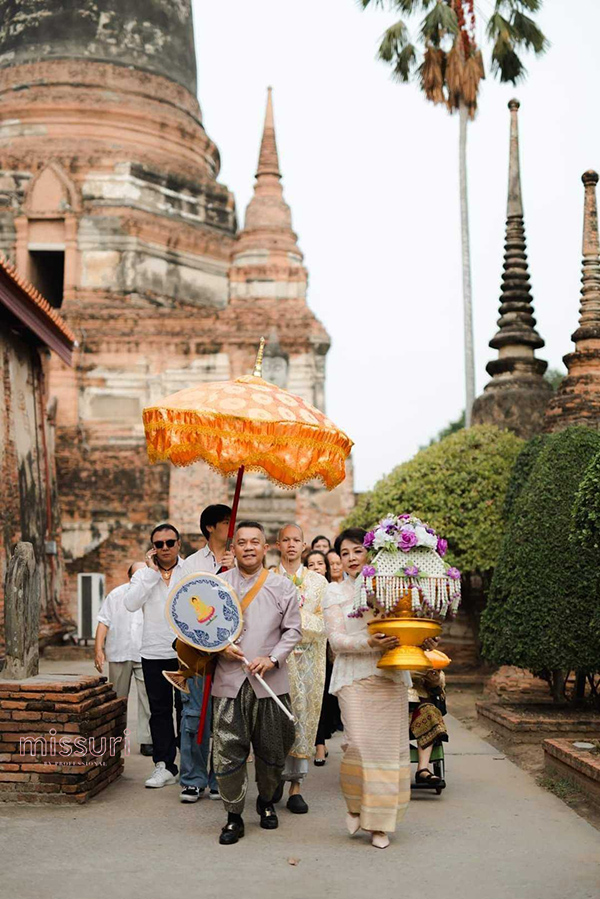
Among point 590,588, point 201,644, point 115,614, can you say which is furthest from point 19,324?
point 201,644

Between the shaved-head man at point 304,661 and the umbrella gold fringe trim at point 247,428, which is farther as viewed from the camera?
the umbrella gold fringe trim at point 247,428

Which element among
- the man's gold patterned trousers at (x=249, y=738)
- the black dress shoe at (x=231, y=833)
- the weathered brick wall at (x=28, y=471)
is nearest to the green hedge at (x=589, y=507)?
the man's gold patterned trousers at (x=249, y=738)

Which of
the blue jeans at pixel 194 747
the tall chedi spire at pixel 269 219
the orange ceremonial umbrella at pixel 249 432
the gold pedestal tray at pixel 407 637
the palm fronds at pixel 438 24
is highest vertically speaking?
the palm fronds at pixel 438 24

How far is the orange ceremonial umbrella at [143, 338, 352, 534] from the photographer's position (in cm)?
674

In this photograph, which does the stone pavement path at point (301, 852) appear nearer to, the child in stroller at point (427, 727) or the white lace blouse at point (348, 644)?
the child in stroller at point (427, 727)

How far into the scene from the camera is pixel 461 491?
12938 millimetres

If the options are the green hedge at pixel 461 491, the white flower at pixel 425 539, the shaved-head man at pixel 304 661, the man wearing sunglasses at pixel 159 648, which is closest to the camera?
the white flower at pixel 425 539

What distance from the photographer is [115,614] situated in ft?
27.0

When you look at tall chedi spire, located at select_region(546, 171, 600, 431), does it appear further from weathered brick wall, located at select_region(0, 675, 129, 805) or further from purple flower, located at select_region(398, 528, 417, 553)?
weathered brick wall, located at select_region(0, 675, 129, 805)

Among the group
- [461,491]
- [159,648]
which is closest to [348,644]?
[159,648]

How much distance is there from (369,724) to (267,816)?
770mm

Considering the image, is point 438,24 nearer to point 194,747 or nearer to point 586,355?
point 586,355

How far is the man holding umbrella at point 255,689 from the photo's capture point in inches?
225

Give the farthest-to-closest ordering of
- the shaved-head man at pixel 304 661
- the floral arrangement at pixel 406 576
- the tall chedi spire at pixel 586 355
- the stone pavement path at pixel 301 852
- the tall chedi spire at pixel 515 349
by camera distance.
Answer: the tall chedi spire at pixel 515 349 < the tall chedi spire at pixel 586 355 < the shaved-head man at pixel 304 661 < the floral arrangement at pixel 406 576 < the stone pavement path at pixel 301 852
